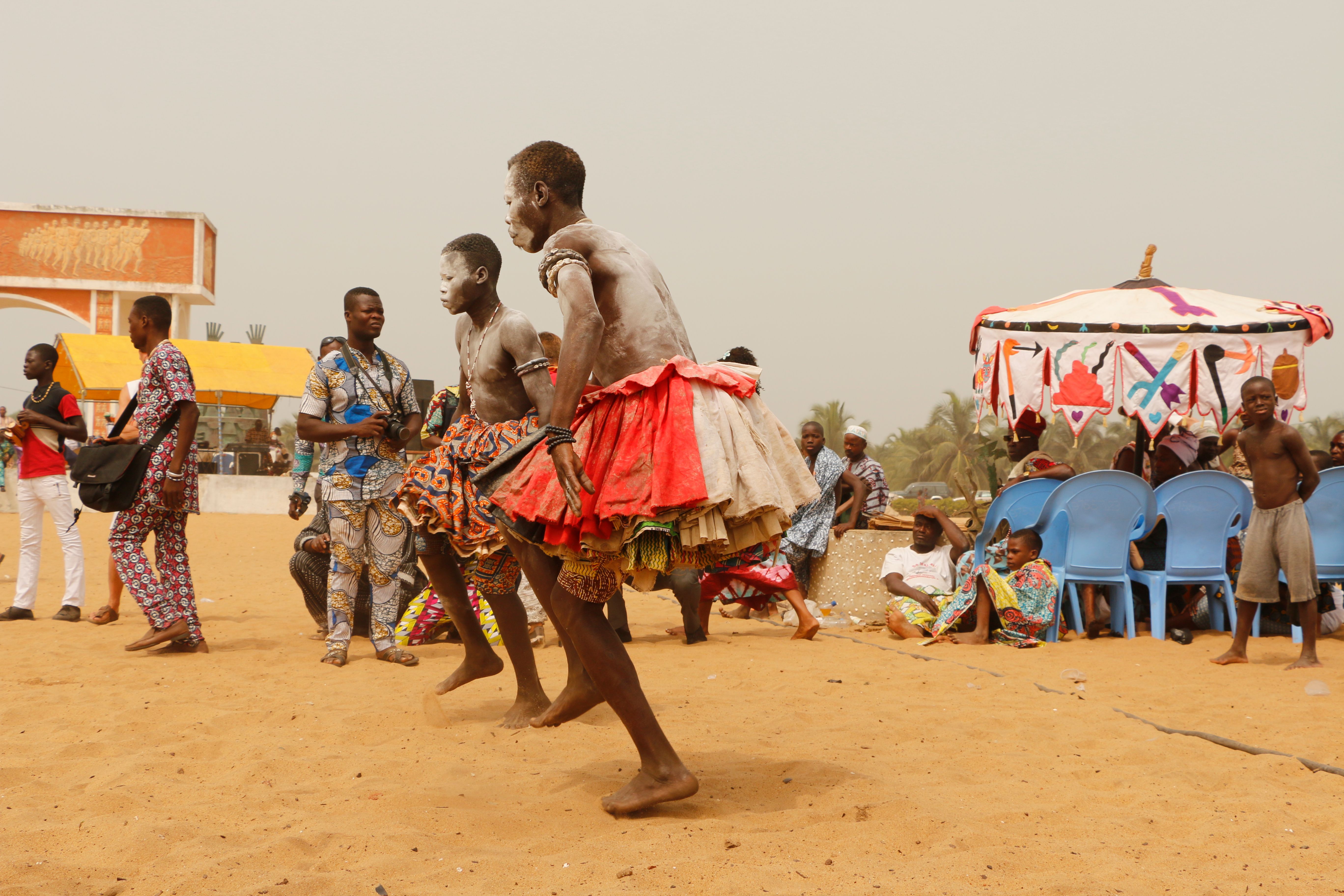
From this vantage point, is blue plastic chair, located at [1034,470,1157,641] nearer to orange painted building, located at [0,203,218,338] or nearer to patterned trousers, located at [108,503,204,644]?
patterned trousers, located at [108,503,204,644]

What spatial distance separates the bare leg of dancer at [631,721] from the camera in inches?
110

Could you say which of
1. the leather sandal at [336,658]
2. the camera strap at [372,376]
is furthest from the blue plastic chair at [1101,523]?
the leather sandal at [336,658]

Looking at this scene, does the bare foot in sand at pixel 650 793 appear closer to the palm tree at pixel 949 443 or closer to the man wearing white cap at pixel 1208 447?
the man wearing white cap at pixel 1208 447

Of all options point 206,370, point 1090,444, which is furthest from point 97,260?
point 1090,444

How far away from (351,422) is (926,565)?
4.50m

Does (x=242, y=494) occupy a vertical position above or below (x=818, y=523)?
below

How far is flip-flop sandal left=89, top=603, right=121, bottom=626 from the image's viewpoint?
687 centimetres

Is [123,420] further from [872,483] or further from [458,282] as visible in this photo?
[872,483]

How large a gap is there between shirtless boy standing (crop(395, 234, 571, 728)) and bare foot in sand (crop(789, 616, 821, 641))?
2.99 meters

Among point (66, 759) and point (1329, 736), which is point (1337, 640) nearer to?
point (1329, 736)

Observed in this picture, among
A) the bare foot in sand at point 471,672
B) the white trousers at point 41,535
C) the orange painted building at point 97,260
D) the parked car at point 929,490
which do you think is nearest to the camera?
the bare foot in sand at point 471,672

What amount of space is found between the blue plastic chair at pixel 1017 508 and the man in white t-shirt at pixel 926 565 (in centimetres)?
45

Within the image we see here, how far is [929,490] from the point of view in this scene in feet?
108

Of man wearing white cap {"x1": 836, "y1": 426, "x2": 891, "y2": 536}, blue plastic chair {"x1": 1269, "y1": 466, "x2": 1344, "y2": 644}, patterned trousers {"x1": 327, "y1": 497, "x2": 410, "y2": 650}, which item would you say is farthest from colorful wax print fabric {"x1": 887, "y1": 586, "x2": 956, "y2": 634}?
patterned trousers {"x1": 327, "y1": 497, "x2": 410, "y2": 650}
